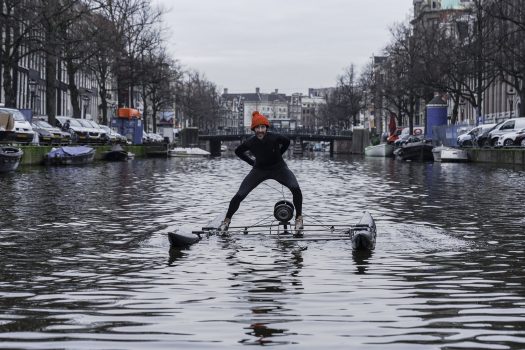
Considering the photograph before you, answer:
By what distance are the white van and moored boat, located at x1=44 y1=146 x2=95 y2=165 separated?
21410mm

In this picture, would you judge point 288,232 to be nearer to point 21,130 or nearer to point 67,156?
point 21,130

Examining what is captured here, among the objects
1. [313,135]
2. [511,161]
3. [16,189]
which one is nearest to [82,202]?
[16,189]

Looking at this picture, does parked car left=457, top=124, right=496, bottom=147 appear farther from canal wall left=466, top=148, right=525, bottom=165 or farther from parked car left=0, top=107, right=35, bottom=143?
parked car left=0, top=107, right=35, bottom=143

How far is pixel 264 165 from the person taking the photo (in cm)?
1434

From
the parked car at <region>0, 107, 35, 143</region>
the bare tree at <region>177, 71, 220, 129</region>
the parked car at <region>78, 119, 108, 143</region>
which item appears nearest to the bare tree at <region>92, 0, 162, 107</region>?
the parked car at <region>78, 119, 108, 143</region>

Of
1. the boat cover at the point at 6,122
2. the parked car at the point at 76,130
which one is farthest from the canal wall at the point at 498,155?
the boat cover at the point at 6,122

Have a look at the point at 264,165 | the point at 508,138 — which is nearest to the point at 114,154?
the point at 508,138

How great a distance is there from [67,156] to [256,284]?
121 feet

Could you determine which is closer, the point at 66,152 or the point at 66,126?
the point at 66,152

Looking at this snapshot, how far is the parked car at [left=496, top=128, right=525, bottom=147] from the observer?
5372 centimetres

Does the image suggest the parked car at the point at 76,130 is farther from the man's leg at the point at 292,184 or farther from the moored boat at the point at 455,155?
the man's leg at the point at 292,184

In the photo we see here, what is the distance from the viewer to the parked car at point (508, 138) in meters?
53.7

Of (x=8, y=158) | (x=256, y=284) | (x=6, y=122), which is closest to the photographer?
(x=256, y=284)

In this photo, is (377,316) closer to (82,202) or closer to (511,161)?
(82,202)
